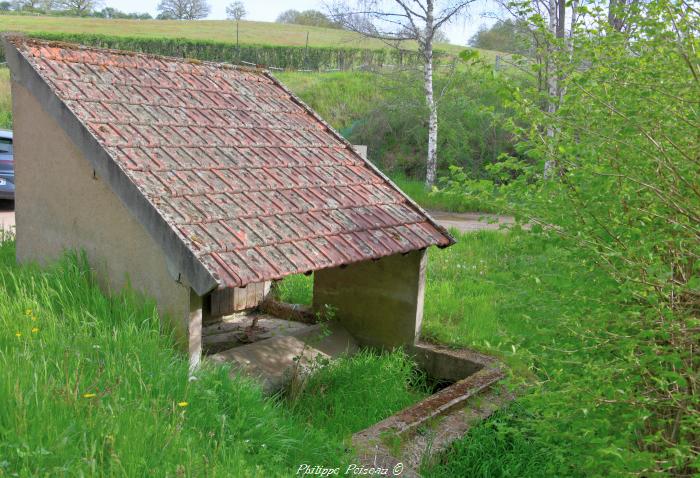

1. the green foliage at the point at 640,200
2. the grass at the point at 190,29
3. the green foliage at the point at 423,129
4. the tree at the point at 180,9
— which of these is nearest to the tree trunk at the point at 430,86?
the green foliage at the point at 423,129

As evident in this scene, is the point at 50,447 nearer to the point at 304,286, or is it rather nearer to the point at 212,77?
the point at 212,77

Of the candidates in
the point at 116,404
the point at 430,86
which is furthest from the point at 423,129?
the point at 116,404

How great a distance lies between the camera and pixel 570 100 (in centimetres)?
449

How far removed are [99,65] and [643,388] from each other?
5477 mm

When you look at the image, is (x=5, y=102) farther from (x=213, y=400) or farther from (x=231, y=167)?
(x=213, y=400)

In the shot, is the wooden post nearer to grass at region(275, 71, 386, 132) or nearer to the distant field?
grass at region(275, 71, 386, 132)

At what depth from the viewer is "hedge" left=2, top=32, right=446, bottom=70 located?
37.3m

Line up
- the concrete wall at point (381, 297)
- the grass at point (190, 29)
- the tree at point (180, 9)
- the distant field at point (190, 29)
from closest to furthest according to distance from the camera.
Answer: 1. the concrete wall at point (381, 297)
2. the grass at point (190, 29)
3. the distant field at point (190, 29)
4. the tree at point (180, 9)

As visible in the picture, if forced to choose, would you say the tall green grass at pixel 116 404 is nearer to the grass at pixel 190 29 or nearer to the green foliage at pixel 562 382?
the green foliage at pixel 562 382

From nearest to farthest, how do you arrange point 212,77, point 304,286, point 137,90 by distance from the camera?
1. point 137,90
2. point 212,77
3. point 304,286

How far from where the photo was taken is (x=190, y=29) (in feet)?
184

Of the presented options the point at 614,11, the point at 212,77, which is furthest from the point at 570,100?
the point at 212,77

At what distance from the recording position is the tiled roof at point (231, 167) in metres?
5.01

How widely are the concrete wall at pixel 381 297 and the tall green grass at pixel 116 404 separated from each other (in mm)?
1657
